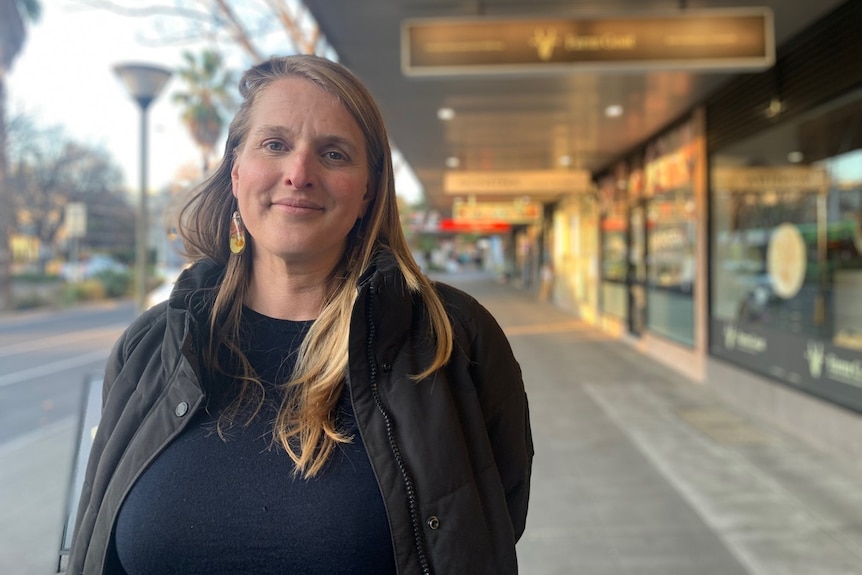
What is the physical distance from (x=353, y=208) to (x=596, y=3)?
4858 millimetres

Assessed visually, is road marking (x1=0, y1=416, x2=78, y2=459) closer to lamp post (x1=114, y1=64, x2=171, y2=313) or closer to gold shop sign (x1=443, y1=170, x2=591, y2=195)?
lamp post (x1=114, y1=64, x2=171, y2=313)

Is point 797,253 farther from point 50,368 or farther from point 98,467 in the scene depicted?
point 50,368

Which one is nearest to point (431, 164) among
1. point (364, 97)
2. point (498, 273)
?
point (364, 97)

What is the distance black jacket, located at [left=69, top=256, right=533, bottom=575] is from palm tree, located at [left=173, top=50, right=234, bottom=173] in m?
13.0

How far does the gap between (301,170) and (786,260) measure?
6422 mm

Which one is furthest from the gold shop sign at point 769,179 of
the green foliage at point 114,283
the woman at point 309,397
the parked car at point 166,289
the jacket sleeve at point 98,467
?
the green foliage at point 114,283

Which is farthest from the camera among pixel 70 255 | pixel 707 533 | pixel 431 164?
pixel 70 255

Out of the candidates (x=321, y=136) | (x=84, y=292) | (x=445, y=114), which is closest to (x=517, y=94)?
(x=445, y=114)

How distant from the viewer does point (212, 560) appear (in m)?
1.23

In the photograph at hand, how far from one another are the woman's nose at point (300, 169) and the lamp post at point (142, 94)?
5.43 metres

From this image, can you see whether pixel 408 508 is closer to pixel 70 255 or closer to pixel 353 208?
pixel 353 208

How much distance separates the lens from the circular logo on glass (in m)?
6.28

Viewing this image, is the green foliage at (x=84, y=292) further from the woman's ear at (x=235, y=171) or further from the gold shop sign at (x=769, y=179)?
the woman's ear at (x=235, y=171)

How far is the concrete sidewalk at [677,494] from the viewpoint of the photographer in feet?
11.7
